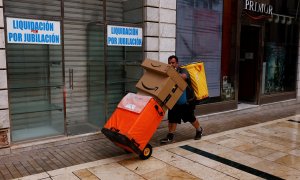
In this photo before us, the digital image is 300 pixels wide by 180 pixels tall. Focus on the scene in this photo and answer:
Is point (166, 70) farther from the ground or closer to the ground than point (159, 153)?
farther from the ground

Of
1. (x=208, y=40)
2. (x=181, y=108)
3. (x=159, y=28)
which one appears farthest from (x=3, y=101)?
(x=208, y=40)

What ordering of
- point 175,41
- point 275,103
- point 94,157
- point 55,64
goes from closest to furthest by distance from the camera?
A: point 94,157
point 55,64
point 175,41
point 275,103

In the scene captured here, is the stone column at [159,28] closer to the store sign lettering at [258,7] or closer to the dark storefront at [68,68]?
the dark storefront at [68,68]

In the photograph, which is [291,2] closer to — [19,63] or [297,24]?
[297,24]

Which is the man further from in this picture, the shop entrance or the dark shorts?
the shop entrance

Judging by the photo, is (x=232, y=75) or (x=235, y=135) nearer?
(x=235, y=135)

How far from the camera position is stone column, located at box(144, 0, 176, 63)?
7914mm

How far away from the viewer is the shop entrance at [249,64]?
37.0ft

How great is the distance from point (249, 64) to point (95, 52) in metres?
6.30

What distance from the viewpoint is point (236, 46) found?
1019 centimetres

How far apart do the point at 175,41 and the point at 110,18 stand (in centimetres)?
191

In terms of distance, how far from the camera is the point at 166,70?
5918mm

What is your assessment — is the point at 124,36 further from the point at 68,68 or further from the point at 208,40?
the point at 208,40

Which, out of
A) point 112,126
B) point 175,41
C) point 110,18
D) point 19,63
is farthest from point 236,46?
point 19,63
